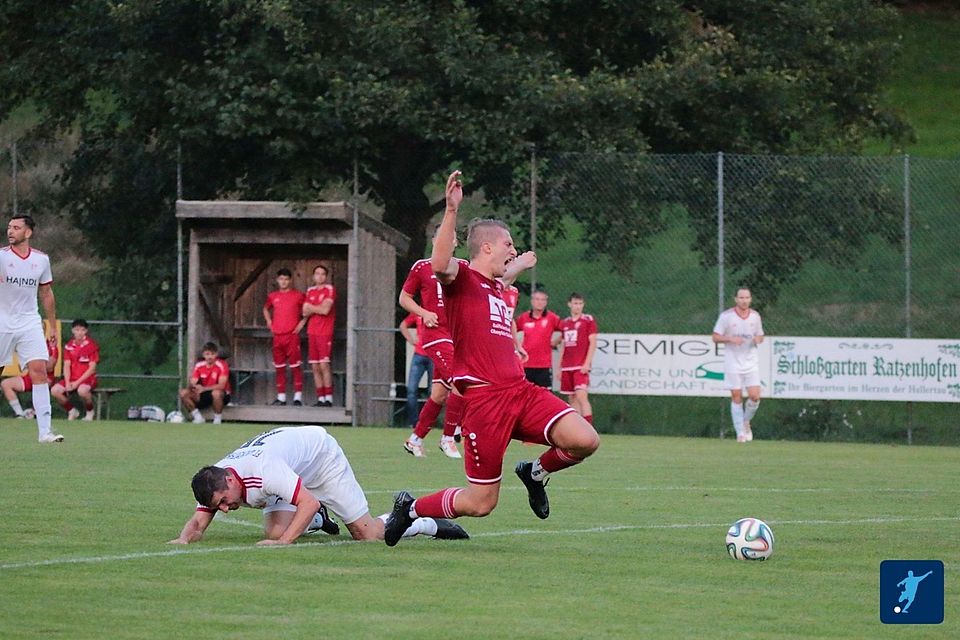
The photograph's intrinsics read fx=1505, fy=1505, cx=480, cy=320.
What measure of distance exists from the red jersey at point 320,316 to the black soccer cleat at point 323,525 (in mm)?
13634

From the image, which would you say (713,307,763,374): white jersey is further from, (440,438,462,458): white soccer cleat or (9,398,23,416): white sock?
(9,398,23,416): white sock

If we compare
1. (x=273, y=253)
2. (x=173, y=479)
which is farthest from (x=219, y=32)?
(x=173, y=479)

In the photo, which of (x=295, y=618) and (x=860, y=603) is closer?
(x=295, y=618)

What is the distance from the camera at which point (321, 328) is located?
22453 millimetres

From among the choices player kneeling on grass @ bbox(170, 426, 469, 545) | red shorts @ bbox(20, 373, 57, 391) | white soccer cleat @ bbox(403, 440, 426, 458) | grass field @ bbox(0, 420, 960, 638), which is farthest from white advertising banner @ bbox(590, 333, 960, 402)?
player kneeling on grass @ bbox(170, 426, 469, 545)

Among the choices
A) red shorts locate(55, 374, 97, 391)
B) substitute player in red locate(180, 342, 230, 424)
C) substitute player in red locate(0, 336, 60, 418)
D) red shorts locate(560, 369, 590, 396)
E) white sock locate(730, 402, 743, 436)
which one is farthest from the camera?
red shorts locate(55, 374, 97, 391)

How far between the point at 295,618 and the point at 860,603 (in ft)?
7.93

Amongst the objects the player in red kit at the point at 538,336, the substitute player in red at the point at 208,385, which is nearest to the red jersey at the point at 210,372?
the substitute player in red at the point at 208,385

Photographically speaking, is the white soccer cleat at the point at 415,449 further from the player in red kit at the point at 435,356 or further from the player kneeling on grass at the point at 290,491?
the player kneeling on grass at the point at 290,491

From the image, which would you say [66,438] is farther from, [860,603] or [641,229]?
[860,603]

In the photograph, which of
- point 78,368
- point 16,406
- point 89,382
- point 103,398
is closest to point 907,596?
point 16,406

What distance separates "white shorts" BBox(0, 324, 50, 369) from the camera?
15.3 meters

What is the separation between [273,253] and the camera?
79.8 ft

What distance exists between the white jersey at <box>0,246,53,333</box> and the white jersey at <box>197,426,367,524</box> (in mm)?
7887
